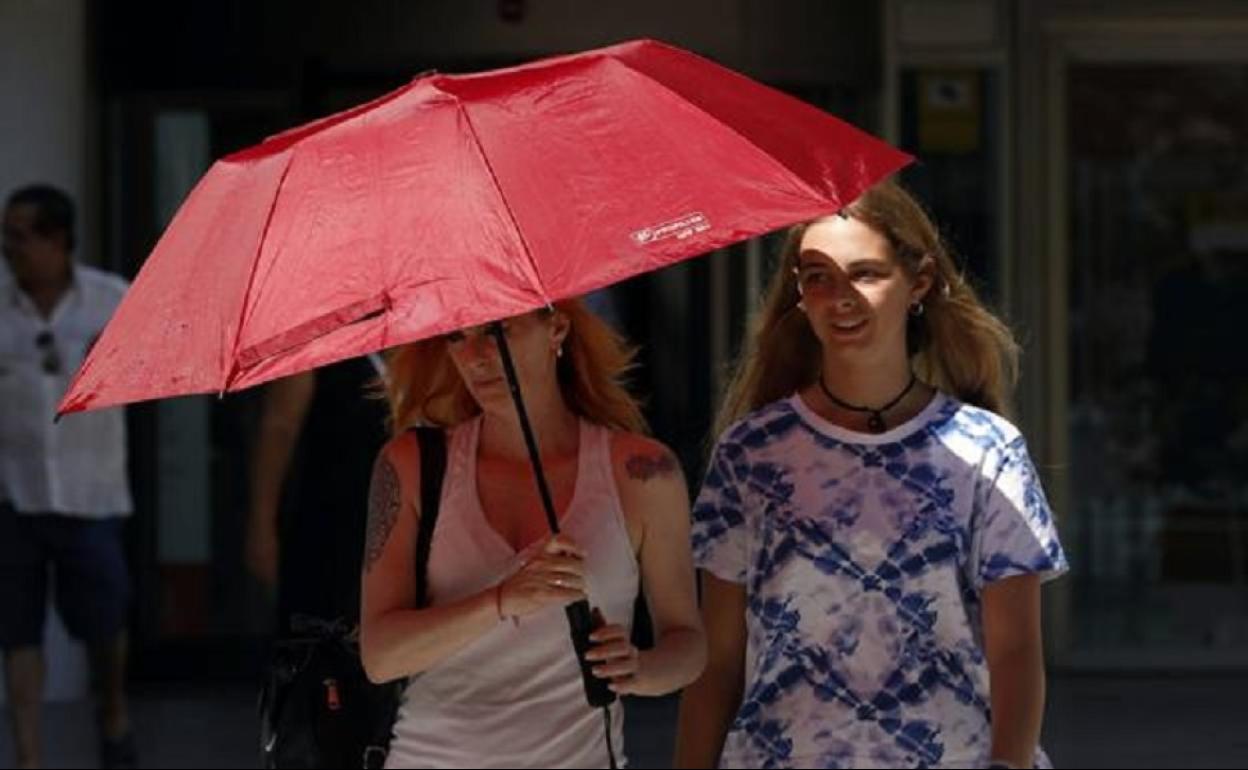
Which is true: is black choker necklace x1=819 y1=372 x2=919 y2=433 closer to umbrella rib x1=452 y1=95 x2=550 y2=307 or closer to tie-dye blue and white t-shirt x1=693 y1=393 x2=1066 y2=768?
tie-dye blue and white t-shirt x1=693 y1=393 x2=1066 y2=768

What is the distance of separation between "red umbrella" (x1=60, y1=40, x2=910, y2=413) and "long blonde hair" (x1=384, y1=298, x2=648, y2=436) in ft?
1.31

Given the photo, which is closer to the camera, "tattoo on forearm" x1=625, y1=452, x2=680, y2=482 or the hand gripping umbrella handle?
the hand gripping umbrella handle

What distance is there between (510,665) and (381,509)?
29 cm

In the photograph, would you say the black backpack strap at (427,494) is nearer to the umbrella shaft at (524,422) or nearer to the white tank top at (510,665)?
the white tank top at (510,665)

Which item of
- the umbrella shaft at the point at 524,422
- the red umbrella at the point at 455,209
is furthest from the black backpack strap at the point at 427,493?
the red umbrella at the point at 455,209

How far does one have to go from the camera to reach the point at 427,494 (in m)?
4.04

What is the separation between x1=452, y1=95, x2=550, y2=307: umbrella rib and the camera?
3.56m

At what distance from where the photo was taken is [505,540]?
4.02 m

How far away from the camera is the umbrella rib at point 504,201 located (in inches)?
140

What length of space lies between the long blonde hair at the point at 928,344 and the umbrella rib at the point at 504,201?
0.57 meters

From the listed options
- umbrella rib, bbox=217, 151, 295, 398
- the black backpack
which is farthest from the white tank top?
umbrella rib, bbox=217, 151, 295, 398

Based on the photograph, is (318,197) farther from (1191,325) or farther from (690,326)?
(1191,325)

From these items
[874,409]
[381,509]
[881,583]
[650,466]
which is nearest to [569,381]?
[650,466]

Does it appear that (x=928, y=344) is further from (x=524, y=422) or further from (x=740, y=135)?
(x=524, y=422)
